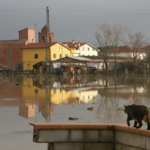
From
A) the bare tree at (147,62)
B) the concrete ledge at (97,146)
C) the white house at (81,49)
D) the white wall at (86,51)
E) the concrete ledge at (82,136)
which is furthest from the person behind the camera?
the white wall at (86,51)

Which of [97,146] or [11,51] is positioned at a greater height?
[11,51]

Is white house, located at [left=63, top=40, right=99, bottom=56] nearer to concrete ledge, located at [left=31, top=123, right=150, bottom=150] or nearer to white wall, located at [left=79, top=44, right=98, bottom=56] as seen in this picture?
white wall, located at [left=79, top=44, right=98, bottom=56]

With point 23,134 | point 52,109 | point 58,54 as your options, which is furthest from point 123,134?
point 58,54

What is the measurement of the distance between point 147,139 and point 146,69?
62092mm

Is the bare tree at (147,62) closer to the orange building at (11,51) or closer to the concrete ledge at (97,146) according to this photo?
the orange building at (11,51)

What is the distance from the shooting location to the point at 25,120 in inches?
370

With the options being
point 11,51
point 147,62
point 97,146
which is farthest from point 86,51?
point 97,146

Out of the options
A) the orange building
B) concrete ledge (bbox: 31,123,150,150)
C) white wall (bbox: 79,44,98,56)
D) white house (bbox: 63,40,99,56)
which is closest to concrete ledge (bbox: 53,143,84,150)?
concrete ledge (bbox: 31,123,150,150)

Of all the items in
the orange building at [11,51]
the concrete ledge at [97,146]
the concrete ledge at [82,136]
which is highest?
the orange building at [11,51]

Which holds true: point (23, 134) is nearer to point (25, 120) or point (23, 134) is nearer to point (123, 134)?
point (25, 120)

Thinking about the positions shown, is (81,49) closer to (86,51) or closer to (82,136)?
(86,51)

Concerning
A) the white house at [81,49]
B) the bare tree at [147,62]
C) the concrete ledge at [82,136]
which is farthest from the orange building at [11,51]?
the concrete ledge at [82,136]

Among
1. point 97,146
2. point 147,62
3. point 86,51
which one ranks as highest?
point 86,51

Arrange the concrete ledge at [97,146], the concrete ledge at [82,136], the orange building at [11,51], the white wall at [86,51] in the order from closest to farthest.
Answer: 1. the concrete ledge at [82,136]
2. the concrete ledge at [97,146]
3. the orange building at [11,51]
4. the white wall at [86,51]
